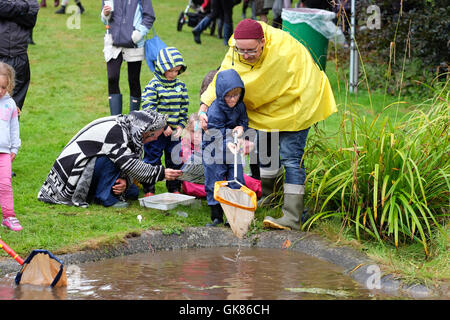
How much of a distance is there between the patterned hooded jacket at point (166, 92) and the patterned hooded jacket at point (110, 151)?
57 cm

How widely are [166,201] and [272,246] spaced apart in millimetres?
1133

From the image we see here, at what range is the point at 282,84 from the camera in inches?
208

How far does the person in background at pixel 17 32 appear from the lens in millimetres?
6438

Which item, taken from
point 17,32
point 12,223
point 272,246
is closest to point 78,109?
point 17,32

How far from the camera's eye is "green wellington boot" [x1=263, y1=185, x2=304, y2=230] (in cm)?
543

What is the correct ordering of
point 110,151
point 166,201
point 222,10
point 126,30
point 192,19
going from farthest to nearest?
point 192,19, point 222,10, point 126,30, point 166,201, point 110,151

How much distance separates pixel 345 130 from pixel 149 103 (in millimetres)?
1814

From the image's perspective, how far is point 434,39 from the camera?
9.70 m

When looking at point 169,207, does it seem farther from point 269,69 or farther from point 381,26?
point 381,26

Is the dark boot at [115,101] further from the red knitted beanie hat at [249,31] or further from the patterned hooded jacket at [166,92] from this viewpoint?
the red knitted beanie hat at [249,31]

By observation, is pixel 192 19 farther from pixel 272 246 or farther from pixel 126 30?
pixel 272 246

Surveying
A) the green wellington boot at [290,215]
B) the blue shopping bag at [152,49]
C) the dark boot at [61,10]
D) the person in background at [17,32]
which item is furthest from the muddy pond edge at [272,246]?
the dark boot at [61,10]

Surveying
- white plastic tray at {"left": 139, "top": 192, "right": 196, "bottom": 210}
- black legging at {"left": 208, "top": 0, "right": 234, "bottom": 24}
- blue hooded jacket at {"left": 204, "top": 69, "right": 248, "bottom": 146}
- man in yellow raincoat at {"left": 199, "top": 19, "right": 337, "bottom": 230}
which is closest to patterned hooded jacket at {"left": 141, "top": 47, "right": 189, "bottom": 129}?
white plastic tray at {"left": 139, "top": 192, "right": 196, "bottom": 210}
